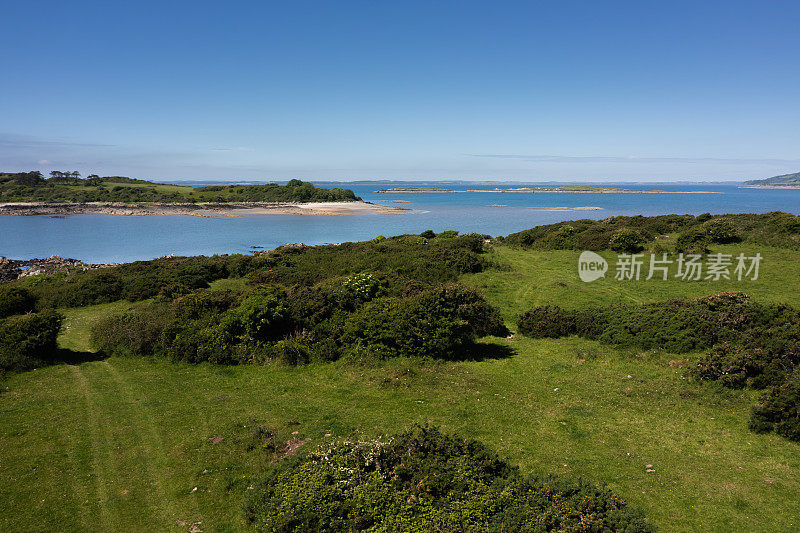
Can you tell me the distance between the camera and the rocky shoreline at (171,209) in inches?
4109

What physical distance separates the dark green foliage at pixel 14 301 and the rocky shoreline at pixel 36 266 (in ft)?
47.3

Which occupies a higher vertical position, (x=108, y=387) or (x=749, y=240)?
(x=749, y=240)

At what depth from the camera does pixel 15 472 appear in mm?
8016

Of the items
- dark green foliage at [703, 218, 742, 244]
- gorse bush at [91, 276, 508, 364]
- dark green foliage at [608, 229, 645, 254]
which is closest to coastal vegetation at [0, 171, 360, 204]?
dark green foliage at [608, 229, 645, 254]

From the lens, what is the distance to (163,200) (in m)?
128

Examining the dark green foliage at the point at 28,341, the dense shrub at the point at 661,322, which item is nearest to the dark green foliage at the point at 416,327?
the dense shrub at the point at 661,322

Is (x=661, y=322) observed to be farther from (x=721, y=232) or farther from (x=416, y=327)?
(x=721, y=232)

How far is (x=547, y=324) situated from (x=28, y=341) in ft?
59.8

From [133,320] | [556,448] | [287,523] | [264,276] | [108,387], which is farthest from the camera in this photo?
[264,276]

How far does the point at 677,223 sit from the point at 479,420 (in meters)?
41.6

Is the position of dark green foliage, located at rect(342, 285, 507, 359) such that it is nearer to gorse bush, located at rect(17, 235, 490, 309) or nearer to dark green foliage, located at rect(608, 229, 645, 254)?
gorse bush, located at rect(17, 235, 490, 309)

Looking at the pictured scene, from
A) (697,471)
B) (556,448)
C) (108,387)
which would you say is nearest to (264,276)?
(108,387)

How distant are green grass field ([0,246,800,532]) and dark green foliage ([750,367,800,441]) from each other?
1.00 ft

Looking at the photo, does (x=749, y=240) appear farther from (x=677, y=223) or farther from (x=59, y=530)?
(x=59, y=530)
